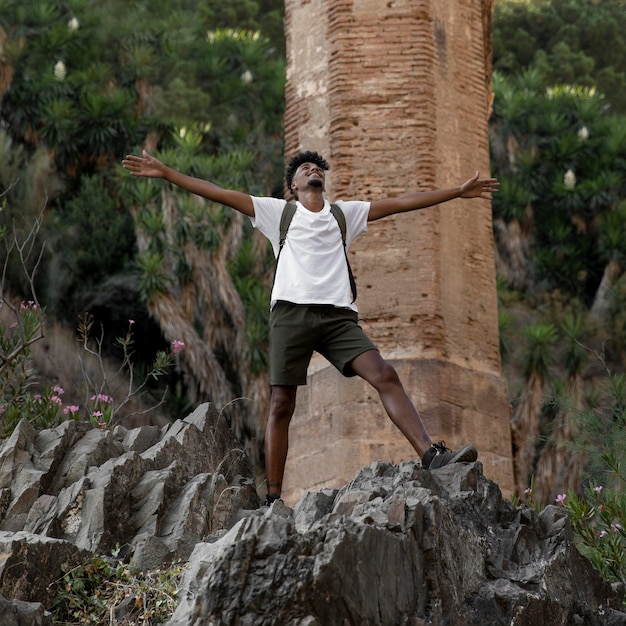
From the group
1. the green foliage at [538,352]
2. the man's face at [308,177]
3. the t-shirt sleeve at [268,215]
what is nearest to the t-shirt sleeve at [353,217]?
the man's face at [308,177]

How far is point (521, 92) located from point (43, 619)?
21.9 meters

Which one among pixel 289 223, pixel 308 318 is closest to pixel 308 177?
pixel 289 223

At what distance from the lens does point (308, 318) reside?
6398 millimetres

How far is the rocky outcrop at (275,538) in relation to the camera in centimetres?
473

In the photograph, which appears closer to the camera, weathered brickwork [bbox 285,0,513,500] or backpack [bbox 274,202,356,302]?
backpack [bbox 274,202,356,302]

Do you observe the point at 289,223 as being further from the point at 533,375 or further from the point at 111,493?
the point at 533,375

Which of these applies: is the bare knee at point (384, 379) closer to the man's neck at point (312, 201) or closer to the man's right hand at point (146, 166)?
the man's neck at point (312, 201)

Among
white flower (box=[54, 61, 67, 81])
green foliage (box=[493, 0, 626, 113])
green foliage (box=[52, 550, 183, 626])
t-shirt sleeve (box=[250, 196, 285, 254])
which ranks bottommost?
green foliage (box=[52, 550, 183, 626])

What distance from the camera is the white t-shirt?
20.9 feet

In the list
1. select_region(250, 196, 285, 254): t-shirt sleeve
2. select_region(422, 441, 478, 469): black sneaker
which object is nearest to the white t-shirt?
select_region(250, 196, 285, 254): t-shirt sleeve

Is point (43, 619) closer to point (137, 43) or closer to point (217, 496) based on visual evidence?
point (217, 496)

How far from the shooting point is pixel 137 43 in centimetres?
2595

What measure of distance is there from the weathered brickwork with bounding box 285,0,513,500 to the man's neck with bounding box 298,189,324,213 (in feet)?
11.3

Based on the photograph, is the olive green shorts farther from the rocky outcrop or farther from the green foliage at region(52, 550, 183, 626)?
the green foliage at region(52, 550, 183, 626)
